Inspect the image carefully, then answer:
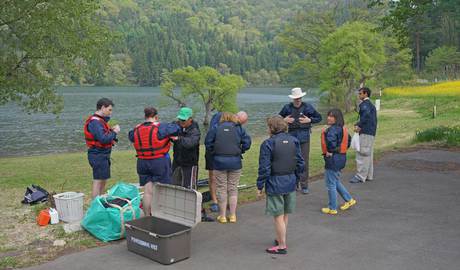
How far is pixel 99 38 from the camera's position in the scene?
1591cm

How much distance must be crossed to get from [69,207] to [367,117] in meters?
6.50

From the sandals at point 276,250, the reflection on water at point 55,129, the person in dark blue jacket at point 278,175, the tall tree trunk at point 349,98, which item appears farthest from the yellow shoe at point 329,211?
the tall tree trunk at point 349,98

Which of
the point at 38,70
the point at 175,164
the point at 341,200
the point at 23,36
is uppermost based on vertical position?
the point at 23,36

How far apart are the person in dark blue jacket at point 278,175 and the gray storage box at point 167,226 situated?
97cm

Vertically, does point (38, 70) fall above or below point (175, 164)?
above

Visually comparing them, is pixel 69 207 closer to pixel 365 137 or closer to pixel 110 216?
pixel 110 216

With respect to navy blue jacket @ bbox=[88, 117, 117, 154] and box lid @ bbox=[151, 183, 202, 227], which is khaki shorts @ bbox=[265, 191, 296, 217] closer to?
box lid @ bbox=[151, 183, 202, 227]

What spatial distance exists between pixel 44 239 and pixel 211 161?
9.57ft

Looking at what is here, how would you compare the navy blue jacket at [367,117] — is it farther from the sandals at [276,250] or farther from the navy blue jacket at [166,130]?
the sandals at [276,250]

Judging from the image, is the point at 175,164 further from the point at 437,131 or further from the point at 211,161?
the point at 437,131

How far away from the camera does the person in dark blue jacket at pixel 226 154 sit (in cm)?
773

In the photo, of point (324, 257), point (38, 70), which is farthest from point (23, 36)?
point (324, 257)

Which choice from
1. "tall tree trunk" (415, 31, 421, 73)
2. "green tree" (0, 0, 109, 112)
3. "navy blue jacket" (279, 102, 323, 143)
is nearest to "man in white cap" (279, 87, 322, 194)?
"navy blue jacket" (279, 102, 323, 143)

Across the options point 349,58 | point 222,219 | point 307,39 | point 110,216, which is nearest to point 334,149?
point 222,219
